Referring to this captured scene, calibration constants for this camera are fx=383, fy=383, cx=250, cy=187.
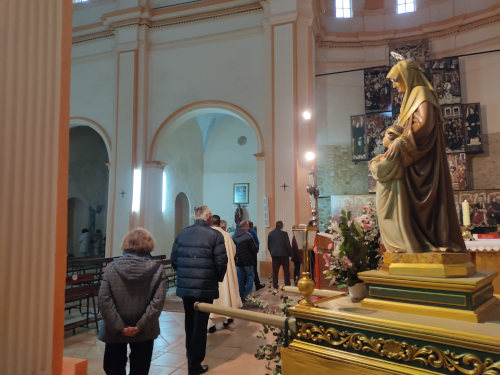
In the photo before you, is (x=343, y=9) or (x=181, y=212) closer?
(x=343, y=9)

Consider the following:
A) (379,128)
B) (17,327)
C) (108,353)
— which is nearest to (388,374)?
(17,327)

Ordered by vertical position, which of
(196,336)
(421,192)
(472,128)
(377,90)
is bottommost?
(196,336)

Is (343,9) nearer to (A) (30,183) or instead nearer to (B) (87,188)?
(B) (87,188)

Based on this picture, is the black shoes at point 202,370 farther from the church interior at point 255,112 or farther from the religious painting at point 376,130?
the religious painting at point 376,130

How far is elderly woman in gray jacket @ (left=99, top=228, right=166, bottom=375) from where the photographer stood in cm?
276

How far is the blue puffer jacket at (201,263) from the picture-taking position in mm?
3713

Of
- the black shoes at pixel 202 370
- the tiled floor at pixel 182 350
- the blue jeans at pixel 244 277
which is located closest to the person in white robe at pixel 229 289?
the tiled floor at pixel 182 350

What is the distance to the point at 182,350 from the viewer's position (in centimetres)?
461

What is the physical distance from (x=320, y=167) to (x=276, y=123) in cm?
348

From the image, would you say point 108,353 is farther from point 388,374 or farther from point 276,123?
point 276,123

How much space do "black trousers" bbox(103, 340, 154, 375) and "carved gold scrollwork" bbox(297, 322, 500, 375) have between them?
1378mm

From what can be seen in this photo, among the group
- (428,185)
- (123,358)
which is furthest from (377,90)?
(123,358)

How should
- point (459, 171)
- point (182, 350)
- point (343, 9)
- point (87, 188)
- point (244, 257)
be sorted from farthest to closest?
1. point (87, 188)
2. point (343, 9)
3. point (459, 171)
4. point (244, 257)
5. point (182, 350)

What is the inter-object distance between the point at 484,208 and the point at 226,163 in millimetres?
9596
